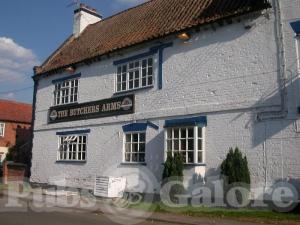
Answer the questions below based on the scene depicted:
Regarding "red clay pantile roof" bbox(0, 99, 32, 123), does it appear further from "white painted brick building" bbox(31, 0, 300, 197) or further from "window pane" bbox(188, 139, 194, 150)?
"window pane" bbox(188, 139, 194, 150)

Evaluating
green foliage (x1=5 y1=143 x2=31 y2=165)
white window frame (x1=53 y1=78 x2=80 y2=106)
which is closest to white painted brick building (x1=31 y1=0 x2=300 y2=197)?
white window frame (x1=53 y1=78 x2=80 y2=106)

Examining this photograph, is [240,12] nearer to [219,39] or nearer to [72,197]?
[219,39]

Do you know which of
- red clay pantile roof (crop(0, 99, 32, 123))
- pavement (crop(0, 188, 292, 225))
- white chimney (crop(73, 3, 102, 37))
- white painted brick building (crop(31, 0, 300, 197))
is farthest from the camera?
red clay pantile roof (crop(0, 99, 32, 123))

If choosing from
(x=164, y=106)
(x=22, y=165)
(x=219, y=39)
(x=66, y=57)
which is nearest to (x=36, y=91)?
(x=66, y=57)

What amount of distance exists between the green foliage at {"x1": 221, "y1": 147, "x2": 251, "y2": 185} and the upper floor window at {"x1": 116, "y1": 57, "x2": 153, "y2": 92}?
17.2ft

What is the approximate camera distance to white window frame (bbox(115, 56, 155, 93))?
16.8m

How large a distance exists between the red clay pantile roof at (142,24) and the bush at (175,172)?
5112 mm

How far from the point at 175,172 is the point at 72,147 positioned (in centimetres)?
798

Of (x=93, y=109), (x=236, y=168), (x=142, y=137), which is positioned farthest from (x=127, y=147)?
(x=236, y=168)

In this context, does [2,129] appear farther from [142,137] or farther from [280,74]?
[280,74]

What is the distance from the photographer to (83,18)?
25.0m

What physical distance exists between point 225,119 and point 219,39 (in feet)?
9.87

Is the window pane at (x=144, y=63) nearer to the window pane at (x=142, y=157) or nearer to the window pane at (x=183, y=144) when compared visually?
the window pane at (x=142, y=157)

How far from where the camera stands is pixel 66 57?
22.6m
